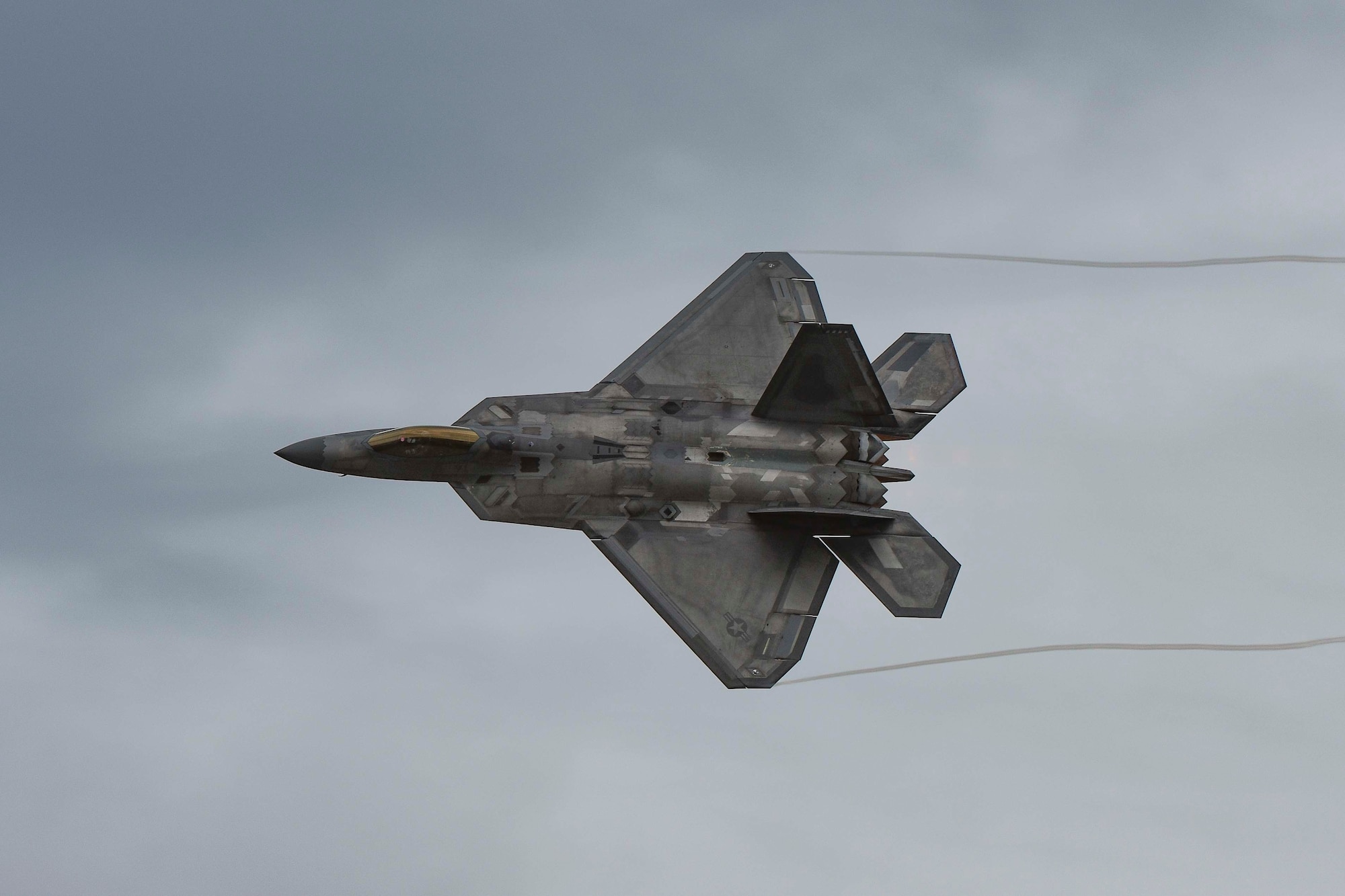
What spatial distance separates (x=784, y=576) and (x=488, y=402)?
7394mm

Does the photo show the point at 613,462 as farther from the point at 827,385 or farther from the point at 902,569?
the point at 902,569

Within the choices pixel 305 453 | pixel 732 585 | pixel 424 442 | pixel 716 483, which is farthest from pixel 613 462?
pixel 305 453

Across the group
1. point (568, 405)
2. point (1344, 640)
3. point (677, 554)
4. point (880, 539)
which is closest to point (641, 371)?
point (568, 405)

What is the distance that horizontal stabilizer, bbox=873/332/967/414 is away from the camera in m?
29.4

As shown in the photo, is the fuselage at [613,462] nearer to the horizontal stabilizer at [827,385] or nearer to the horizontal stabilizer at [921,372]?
the horizontal stabilizer at [827,385]

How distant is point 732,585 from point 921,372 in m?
6.63

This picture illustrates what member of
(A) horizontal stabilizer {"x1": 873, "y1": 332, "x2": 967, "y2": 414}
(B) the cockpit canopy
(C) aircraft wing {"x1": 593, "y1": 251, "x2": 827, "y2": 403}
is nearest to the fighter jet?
(B) the cockpit canopy

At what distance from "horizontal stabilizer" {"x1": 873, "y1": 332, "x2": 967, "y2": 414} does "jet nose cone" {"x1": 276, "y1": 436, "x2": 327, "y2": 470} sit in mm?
12226

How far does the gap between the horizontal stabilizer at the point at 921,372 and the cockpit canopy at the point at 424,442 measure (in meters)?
9.24

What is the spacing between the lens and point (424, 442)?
89.6ft

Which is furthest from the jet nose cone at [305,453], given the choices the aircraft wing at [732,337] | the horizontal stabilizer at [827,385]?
the horizontal stabilizer at [827,385]

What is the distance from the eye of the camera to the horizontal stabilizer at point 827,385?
2777 cm

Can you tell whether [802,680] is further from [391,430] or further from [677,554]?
[391,430]

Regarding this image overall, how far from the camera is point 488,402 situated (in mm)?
28266
